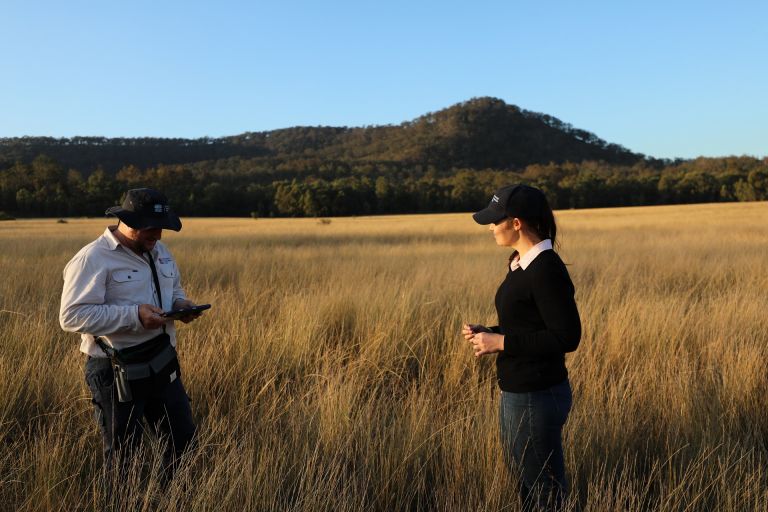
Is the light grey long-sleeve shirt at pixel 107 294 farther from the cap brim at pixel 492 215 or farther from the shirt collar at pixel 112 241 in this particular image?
the cap brim at pixel 492 215

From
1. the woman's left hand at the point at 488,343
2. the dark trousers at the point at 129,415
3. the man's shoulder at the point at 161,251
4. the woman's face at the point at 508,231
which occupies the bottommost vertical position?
the dark trousers at the point at 129,415

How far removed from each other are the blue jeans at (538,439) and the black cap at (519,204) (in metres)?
0.73

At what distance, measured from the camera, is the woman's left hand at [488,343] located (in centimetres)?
224

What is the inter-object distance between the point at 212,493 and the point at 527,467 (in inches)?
52.2

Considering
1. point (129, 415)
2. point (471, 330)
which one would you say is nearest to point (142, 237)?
point (129, 415)

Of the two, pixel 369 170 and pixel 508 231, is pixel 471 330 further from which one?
pixel 369 170

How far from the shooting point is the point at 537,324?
2.27 meters

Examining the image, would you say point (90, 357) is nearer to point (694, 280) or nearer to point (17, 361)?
point (17, 361)

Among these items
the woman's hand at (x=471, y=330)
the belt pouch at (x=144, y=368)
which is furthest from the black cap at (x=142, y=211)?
the woman's hand at (x=471, y=330)

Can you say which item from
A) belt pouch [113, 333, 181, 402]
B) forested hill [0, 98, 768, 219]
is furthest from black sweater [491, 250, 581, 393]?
forested hill [0, 98, 768, 219]

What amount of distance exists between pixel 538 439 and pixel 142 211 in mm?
2094

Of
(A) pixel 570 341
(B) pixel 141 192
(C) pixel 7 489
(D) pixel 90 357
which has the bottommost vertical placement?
(C) pixel 7 489

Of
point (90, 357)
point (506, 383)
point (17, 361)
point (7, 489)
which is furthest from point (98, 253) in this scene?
point (17, 361)

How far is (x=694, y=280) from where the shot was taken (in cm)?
916
